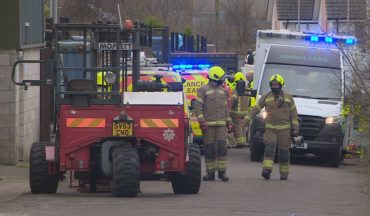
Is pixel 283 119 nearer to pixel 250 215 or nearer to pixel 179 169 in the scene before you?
pixel 179 169

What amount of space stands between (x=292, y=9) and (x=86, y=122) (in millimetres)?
38700

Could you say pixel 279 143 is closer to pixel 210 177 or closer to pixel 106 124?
pixel 210 177

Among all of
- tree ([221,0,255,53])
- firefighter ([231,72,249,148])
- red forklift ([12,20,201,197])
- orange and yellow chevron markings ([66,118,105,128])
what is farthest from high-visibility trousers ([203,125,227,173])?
tree ([221,0,255,53])

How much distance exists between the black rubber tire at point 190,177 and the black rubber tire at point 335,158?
23.3 ft

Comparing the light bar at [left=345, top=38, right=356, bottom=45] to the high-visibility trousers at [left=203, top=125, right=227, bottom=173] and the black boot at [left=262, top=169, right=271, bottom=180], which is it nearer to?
the black boot at [left=262, top=169, right=271, bottom=180]

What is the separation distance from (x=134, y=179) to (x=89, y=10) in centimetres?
2614

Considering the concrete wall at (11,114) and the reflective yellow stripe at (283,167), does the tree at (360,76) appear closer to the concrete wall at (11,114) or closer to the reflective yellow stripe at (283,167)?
the reflective yellow stripe at (283,167)

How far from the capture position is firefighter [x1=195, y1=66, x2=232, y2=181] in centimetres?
1524

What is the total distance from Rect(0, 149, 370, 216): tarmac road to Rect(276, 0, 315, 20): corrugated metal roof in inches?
1310

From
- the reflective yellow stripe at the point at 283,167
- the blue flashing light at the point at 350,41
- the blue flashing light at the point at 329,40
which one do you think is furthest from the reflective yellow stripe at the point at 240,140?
the reflective yellow stripe at the point at 283,167

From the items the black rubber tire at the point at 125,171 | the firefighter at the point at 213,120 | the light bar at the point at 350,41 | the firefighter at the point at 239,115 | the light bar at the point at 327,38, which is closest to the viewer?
the black rubber tire at the point at 125,171

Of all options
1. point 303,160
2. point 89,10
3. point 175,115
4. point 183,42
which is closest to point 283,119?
point 175,115

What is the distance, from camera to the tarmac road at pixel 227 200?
10.7 metres

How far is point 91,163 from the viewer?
12.2 metres
